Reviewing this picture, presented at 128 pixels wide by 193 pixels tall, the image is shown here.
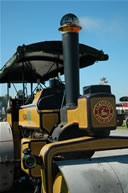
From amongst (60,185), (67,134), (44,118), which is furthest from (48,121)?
(60,185)

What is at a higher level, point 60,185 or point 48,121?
point 48,121

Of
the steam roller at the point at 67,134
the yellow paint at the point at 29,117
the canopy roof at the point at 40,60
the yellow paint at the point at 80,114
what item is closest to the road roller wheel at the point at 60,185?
the steam roller at the point at 67,134

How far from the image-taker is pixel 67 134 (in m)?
3.51

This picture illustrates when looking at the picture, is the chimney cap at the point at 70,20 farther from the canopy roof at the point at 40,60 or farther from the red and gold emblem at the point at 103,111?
the red and gold emblem at the point at 103,111

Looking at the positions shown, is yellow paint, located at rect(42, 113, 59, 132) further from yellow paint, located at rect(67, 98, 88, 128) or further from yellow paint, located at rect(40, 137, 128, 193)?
yellow paint, located at rect(40, 137, 128, 193)

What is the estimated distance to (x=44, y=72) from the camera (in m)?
6.24

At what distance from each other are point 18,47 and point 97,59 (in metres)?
1.36

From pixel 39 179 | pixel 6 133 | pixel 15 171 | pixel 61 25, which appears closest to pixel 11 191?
pixel 15 171

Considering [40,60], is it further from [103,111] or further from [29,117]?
[103,111]

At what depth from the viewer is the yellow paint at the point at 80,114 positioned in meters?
3.09

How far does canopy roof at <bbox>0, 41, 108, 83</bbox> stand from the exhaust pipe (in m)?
0.46

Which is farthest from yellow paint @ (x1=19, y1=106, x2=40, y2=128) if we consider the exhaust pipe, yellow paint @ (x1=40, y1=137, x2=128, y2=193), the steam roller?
yellow paint @ (x1=40, y1=137, x2=128, y2=193)

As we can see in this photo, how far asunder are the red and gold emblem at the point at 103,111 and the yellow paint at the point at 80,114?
0.12 meters

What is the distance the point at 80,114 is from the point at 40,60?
8.28ft
